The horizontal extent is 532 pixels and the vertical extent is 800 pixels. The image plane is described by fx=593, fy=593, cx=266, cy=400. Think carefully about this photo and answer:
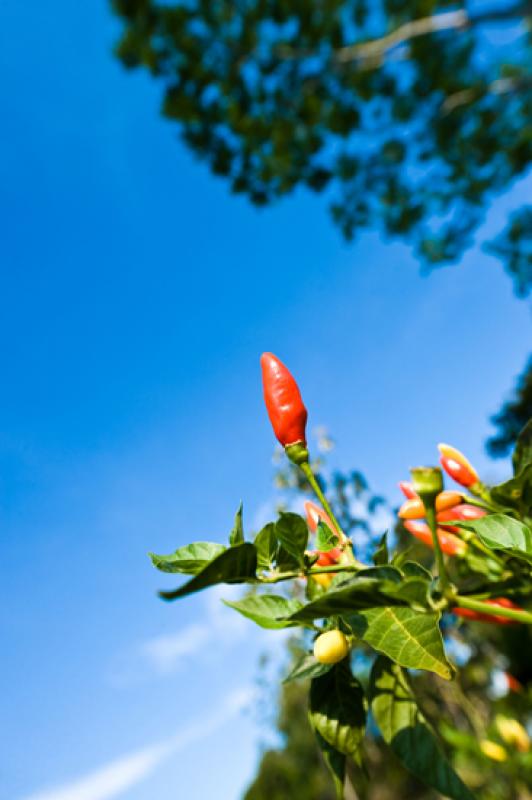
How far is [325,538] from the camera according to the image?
2.55 ft

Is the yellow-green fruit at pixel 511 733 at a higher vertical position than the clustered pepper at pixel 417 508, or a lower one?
lower

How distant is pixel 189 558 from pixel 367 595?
22cm

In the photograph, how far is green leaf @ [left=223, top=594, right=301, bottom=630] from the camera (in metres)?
0.59

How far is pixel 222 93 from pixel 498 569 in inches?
371

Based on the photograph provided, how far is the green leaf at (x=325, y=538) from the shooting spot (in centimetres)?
74

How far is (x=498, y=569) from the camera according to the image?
1.03 metres

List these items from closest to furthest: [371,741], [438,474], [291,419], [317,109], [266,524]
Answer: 1. [438,474]
2. [266,524]
3. [291,419]
4. [317,109]
5. [371,741]

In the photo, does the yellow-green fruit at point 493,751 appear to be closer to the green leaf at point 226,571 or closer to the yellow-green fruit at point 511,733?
the yellow-green fruit at point 511,733

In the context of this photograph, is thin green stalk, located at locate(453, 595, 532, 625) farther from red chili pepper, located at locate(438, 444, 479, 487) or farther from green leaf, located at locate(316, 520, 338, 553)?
red chili pepper, located at locate(438, 444, 479, 487)

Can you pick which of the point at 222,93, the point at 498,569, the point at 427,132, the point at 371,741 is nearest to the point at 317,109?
the point at 222,93

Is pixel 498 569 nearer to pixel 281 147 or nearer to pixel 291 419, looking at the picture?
pixel 291 419

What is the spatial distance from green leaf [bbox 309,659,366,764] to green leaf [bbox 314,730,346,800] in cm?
1

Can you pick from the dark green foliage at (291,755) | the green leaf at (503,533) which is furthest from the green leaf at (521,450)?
the dark green foliage at (291,755)

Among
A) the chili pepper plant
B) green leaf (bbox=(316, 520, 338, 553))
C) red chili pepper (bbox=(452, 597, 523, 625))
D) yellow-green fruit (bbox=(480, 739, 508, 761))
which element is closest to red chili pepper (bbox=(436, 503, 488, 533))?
the chili pepper plant
